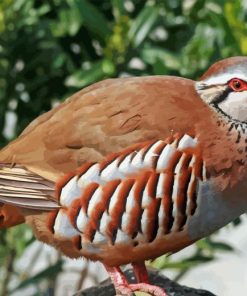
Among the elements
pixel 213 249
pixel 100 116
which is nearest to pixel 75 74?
pixel 213 249

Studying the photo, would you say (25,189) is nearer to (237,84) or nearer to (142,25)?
(237,84)

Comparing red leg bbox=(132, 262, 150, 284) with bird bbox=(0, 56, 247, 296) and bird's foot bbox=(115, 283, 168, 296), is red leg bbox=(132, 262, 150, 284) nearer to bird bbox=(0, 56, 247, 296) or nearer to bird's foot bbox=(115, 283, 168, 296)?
bird's foot bbox=(115, 283, 168, 296)

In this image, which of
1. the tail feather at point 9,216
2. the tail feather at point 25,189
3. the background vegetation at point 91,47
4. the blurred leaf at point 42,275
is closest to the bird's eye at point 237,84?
the tail feather at point 25,189

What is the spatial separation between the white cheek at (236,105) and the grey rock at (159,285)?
0.63 m

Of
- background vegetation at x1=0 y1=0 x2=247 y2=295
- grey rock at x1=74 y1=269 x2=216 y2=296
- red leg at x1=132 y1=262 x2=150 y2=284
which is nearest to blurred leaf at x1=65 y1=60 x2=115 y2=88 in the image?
A: background vegetation at x1=0 y1=0 x2=247 y2=295

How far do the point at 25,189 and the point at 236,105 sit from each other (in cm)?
48

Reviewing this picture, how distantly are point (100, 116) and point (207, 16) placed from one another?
117cm

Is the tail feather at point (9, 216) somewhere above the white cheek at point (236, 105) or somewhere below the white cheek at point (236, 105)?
below

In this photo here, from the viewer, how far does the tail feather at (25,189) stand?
2291 millimetres

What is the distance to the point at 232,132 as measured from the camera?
2227 millimetres

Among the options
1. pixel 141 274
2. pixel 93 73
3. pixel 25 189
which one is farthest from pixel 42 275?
pixel 25 189

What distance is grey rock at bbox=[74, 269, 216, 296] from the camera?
8.91 feet

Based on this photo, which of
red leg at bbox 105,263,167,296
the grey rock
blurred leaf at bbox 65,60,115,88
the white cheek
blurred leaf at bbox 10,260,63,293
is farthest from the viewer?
blurred leaf at bbox 10,260,63,293

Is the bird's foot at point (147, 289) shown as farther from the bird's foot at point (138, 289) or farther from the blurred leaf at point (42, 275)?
the blurred leaf at point (42, 275)
